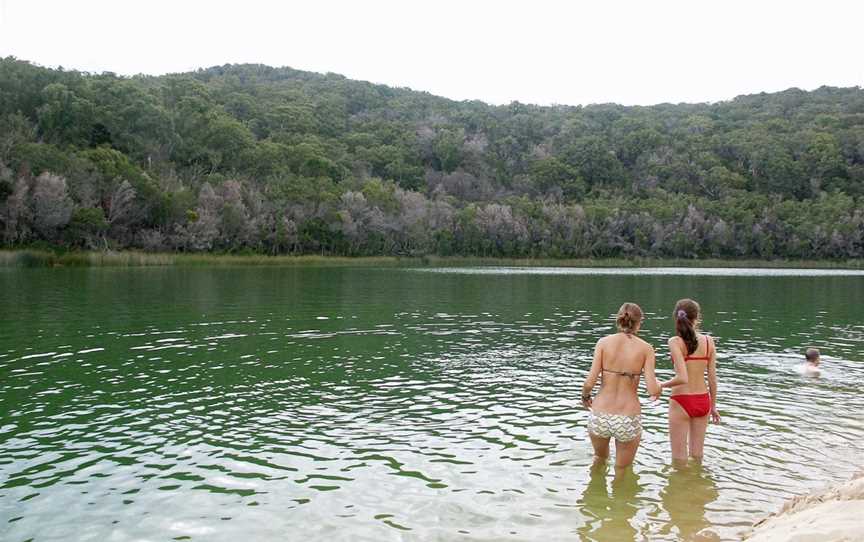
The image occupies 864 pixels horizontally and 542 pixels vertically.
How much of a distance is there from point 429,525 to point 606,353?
3.21 meters

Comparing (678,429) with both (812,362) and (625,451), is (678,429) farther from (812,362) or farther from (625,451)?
(812,362)

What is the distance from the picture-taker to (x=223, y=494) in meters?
9.93

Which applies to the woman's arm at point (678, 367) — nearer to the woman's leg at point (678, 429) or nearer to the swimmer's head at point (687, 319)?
the swimmer's head at point (687, 319)

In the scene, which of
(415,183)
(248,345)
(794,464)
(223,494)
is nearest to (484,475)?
(223,494)

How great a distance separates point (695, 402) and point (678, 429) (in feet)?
2.12

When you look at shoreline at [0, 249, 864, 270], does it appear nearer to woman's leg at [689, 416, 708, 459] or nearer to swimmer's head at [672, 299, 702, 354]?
woman's leg at [689, 416, 708, 459]

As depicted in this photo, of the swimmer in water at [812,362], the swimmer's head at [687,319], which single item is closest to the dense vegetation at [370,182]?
the swimmer in water at [812,362]

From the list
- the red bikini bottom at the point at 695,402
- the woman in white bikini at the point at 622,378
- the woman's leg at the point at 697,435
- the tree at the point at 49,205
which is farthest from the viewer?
the tree at the point at 49,205

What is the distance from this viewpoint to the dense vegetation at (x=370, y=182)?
9450 cm

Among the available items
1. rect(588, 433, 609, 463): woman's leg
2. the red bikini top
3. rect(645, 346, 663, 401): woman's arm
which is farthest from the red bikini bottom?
rect(588, 433, 609, 463): woman's leg

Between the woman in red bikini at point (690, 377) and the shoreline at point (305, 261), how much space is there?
75.9m

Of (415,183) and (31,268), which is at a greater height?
(415,183)

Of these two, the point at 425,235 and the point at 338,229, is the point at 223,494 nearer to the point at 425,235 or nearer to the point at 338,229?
the point at 338,229

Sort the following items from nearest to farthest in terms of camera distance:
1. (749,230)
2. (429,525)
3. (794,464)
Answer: (429,525), (794,464), (749,230)
